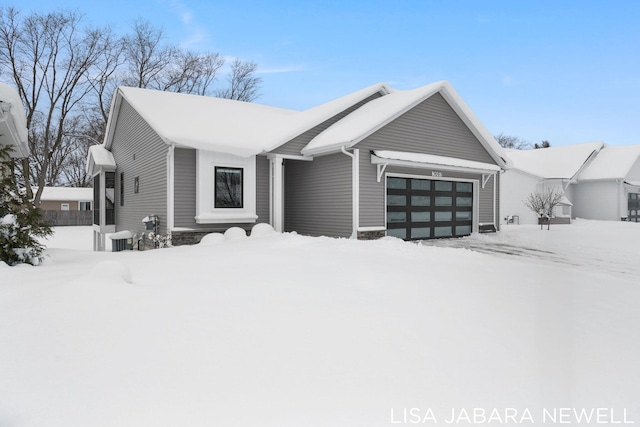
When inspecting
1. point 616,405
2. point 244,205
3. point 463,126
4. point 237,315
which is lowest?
point 616,405

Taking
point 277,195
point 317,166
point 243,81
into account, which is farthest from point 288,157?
point 243,81

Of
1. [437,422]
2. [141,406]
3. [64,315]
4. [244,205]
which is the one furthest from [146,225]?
[437,422]

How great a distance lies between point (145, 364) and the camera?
3.28 meters

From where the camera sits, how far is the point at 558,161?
94.1ft

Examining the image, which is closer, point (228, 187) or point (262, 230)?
point (262, 230)

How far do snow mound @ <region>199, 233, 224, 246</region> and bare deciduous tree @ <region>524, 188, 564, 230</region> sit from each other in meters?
15.0

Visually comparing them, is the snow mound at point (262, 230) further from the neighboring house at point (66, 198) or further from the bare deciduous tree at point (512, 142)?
the bare deciduous tree at point (512, 142)

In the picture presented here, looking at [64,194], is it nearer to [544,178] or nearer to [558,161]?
[544,178]

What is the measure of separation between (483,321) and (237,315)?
2737 mm

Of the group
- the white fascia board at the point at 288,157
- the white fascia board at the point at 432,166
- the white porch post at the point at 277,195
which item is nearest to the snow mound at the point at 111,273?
the white porch post at the point at 277,195

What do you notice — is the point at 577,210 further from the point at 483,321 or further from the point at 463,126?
the point at 483,321

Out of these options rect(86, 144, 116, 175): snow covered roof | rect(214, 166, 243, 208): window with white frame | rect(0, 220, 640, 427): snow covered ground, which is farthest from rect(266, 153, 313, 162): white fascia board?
rect(86, 144, 116, 175): snow covered roof

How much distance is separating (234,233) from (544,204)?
58.3 feet

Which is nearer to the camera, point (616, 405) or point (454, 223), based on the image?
point (616, 405)
